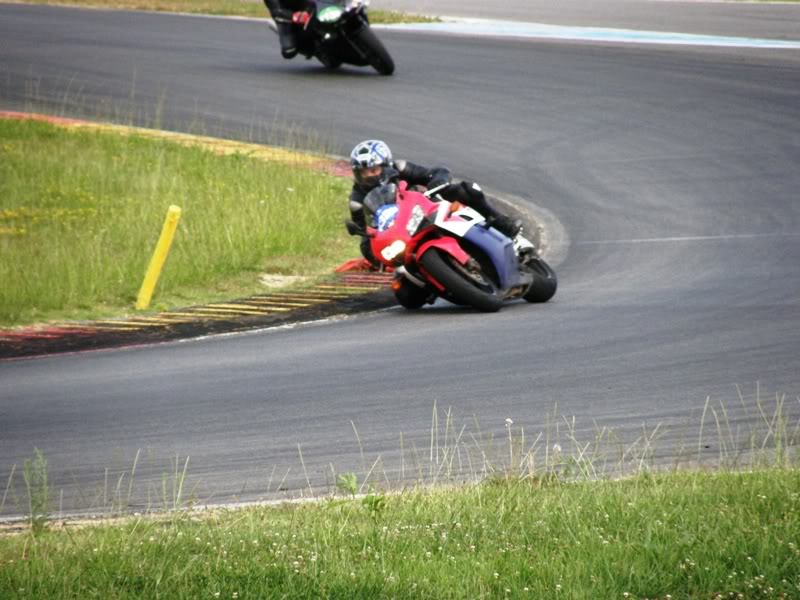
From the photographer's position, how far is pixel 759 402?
8.16 m

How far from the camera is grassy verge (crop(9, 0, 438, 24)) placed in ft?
102

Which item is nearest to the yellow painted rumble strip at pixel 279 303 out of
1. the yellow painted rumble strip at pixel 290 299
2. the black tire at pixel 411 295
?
the yellow painted rumble strip at pixel 290 299

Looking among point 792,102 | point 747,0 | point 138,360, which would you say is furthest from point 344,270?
point 747,0

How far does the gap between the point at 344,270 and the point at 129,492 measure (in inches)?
283

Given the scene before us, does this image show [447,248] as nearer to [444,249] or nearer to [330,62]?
[444,249]

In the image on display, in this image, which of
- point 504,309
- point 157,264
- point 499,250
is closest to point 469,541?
point 499,250

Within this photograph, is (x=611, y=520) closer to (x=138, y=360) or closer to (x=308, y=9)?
(x=138, y=360)

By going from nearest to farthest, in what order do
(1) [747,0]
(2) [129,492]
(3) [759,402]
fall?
(2) [129,492] < (3) [759,402] < (1) [747,0]

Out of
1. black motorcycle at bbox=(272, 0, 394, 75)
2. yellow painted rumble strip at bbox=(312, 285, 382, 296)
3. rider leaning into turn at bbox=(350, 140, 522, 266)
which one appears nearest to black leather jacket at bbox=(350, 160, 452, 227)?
rider leaning into turn at bbox=(350, 140, 522, 266)

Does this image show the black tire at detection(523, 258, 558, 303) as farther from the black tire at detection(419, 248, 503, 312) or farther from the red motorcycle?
the black tire at detection(419, 248, 503, 312)

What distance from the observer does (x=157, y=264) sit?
12992 millimetres

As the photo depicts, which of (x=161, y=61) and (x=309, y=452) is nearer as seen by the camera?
(x=309, y=452)

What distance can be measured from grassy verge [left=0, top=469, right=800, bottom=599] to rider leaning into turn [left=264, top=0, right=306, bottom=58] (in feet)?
57.8

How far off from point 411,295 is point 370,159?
48.6 inches
